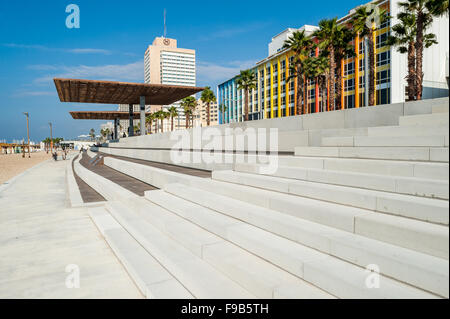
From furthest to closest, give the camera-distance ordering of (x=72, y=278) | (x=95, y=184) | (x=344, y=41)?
(x=344, y=41), (x=95, y=184), (x=72, y=278)

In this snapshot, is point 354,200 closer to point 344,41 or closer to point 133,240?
point 133,240

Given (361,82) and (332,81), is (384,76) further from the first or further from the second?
(332,81)

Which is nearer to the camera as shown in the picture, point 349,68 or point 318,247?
point 318,247

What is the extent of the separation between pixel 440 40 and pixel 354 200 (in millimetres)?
51227

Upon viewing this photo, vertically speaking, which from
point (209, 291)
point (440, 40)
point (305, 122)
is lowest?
point (209, 291)

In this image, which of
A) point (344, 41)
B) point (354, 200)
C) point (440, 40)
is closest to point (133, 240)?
point (354, 200)

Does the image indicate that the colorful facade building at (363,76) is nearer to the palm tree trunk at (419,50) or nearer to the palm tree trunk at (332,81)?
the palm tree trunk at (332,81)

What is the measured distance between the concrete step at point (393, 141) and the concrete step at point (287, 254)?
265 cm

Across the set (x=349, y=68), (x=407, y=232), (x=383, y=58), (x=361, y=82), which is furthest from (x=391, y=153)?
(x=349, y=68)

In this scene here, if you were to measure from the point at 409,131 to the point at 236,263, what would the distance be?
3785 millimetres

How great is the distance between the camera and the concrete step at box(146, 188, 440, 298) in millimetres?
2311

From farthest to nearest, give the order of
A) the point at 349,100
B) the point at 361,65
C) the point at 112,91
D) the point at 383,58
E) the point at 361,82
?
1. the point at 349,100
2. the point at 361,65
3. the point at 361,82
4. the point at 383,58
5. the point at 112,91

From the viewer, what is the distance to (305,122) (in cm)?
851

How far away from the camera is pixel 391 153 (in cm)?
435
